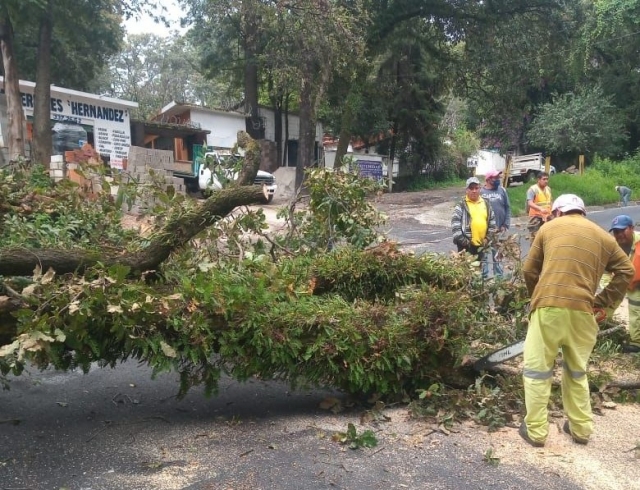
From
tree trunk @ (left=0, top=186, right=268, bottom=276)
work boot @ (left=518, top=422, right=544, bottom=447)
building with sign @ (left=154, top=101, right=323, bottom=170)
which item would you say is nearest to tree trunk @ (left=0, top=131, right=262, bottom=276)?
tree trunk @ (left=0, top=186, right=268, bottom=276)

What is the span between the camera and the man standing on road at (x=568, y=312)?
3340 millimetres

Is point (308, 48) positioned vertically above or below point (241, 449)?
above

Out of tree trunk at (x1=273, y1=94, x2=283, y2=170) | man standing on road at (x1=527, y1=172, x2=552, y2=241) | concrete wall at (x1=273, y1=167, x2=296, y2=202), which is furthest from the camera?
tree trunk at (x1=273, y1=94, x2=283, y2=170)

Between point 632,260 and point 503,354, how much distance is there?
1.47 meters

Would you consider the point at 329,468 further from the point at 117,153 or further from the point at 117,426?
the point at 117,153

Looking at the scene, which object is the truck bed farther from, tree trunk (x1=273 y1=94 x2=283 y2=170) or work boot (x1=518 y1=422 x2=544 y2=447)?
work boot (x1=518 y1=422 x2=544 y2=447)

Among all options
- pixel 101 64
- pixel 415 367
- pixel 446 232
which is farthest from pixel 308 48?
pixel 415 367

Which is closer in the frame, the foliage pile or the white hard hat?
the foliage pile

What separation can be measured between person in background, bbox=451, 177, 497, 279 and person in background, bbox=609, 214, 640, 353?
5.49 ft

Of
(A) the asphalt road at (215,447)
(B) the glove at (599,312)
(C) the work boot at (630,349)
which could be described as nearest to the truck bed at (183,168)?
(A) the asphalt road at (215,447)

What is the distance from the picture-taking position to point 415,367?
4113 millimetres

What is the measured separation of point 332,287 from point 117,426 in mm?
1888

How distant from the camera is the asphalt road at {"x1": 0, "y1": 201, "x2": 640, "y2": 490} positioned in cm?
307

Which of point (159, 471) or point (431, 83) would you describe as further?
point (431, 83)
